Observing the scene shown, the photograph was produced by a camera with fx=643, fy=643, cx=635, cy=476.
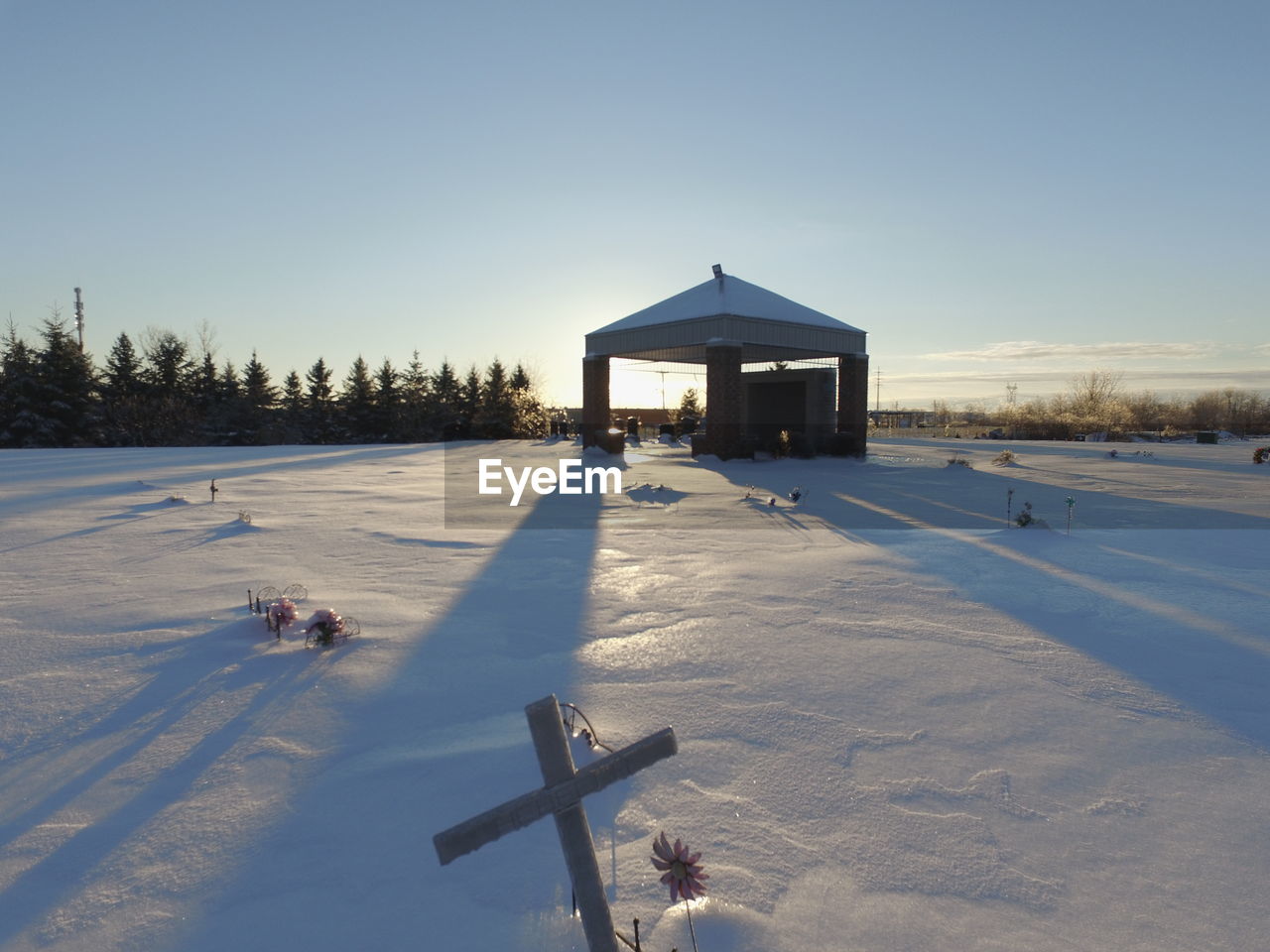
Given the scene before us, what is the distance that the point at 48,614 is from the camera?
197 inches

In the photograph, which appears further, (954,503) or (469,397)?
(469,397)

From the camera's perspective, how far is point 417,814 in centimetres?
268

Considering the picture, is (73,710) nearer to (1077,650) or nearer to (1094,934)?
(1094,934)

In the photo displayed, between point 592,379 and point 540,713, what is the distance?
23.7 meters

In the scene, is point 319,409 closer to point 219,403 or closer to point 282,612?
point 219,403

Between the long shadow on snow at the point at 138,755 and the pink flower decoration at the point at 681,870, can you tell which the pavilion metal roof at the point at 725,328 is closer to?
the long shadow on snow at the point at 138,755

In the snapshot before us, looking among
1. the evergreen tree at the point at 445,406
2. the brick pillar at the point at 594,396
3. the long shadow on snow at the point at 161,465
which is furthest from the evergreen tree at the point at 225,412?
the brick pillar at the point at 594,396

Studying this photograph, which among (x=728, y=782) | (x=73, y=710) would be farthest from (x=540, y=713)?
(x=73, y=710)

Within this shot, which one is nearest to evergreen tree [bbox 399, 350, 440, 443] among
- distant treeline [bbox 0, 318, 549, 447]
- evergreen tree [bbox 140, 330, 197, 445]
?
distant treeline [bbox 0, 318, 549, 447]

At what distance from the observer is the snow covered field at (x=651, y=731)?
220 cm

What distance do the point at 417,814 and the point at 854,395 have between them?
923 inches

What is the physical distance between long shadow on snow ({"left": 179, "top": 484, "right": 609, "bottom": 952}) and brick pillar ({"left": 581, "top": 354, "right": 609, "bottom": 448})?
20460 mm

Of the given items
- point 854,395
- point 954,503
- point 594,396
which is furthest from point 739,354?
point 954,503

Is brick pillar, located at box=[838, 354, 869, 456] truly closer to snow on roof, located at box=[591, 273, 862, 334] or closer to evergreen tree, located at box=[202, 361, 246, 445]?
snow on roof, located at box=[591, 273, 862, 334]
